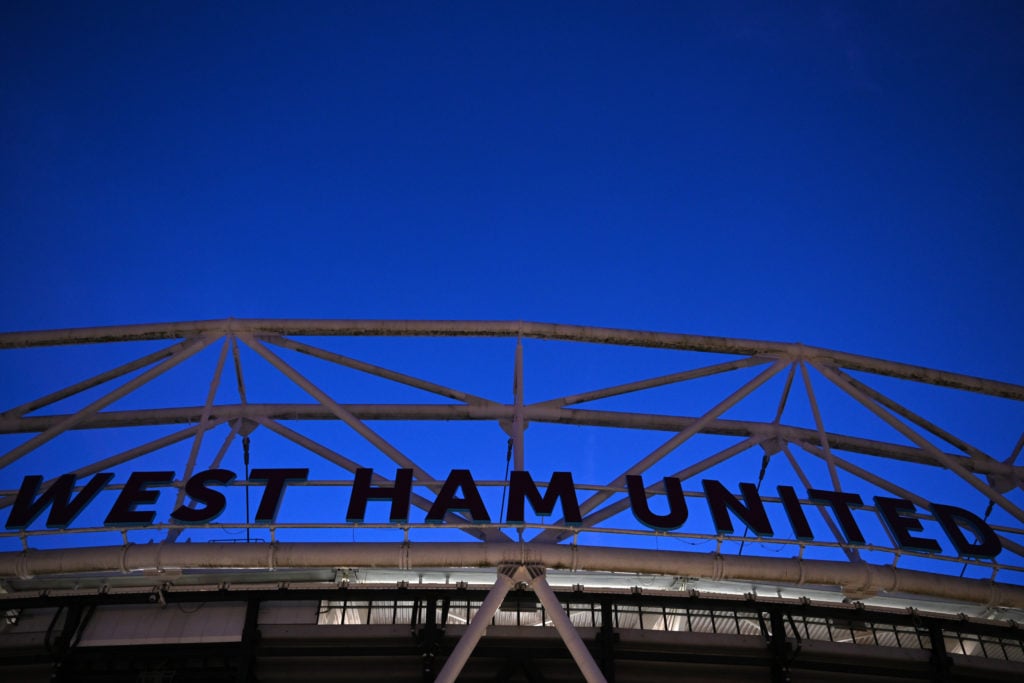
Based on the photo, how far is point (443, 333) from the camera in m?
24.3

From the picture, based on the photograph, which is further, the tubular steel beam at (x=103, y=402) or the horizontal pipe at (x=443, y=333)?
the horizontal pipe at (x=443, y=333)

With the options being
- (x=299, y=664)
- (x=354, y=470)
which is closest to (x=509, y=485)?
(x=354, y=470)

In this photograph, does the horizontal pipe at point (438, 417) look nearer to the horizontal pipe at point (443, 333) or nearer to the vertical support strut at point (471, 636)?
the horizontal pipe at point (443, 333)

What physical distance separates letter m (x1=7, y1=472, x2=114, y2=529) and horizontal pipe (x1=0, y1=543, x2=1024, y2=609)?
1083 mm

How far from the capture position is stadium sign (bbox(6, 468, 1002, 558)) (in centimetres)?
2006

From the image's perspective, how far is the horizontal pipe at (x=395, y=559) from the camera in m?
18.9

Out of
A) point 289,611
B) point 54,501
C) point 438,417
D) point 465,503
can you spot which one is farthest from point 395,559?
point 54,501

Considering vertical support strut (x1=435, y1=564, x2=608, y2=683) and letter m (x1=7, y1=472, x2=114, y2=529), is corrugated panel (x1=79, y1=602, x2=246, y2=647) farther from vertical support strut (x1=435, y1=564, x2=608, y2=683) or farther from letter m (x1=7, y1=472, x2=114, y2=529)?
vertical support strut (x1=435, y1=564, x2=608, y2=683)

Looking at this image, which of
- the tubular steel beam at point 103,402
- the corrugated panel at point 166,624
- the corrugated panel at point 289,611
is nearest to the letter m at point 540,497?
the corrugated panel at point 289,611

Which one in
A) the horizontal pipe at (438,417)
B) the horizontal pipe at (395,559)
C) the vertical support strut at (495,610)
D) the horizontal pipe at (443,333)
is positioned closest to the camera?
the vertical support strut at (495,610)

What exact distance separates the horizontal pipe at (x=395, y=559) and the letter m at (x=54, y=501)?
1083 millimetres

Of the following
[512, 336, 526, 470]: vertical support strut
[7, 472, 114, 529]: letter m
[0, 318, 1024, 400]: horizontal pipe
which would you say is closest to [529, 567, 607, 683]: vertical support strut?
[512, 336, 526, 470]: vertical support strut

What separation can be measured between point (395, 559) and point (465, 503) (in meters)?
2.33

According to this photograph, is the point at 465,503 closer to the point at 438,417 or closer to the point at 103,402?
the point at 438,417
